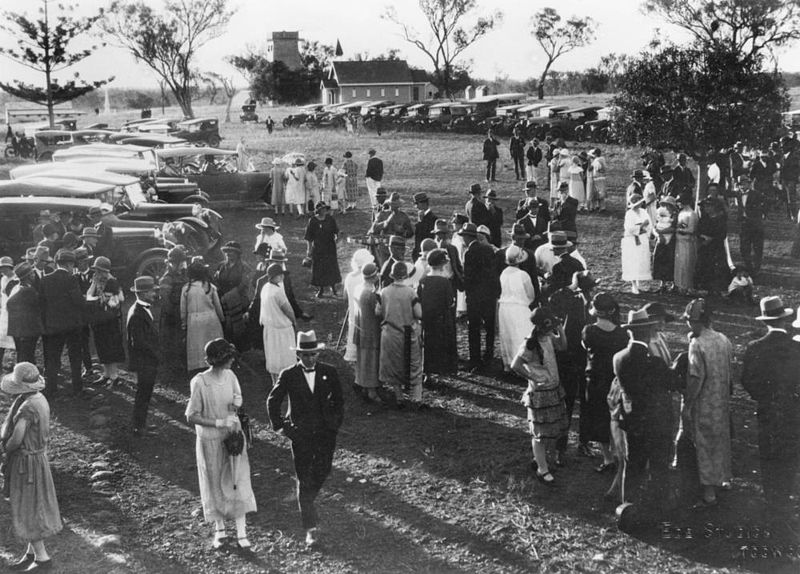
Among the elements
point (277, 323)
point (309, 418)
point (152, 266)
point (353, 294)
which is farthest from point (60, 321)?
point (309, 418)

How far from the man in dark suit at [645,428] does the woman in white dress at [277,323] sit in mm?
3971

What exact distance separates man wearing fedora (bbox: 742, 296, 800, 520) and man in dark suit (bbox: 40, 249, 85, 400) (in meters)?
7.02

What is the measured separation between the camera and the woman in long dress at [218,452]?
244 inches

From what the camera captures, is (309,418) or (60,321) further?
(60,321)

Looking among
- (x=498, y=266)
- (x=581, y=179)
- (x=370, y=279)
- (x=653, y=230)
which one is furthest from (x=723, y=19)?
(x=370, y=279)

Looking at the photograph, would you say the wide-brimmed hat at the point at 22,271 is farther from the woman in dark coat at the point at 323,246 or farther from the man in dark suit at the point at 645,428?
the man in dark suit at the point at 645,428

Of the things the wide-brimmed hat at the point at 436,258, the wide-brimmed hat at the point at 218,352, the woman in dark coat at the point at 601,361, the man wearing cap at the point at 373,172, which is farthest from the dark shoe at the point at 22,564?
the man wearing cap at the point at 373,172

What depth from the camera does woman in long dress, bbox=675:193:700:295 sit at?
41.2ft

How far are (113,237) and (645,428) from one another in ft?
31.4

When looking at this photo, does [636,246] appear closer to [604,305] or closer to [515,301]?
[515,301]

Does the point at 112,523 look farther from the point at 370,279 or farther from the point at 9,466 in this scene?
the point at 370,279

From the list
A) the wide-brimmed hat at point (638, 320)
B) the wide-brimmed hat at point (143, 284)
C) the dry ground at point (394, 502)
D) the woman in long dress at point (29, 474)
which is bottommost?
the dry ground at point (394, 502)

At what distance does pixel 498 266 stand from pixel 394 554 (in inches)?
206

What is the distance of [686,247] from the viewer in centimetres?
1258
